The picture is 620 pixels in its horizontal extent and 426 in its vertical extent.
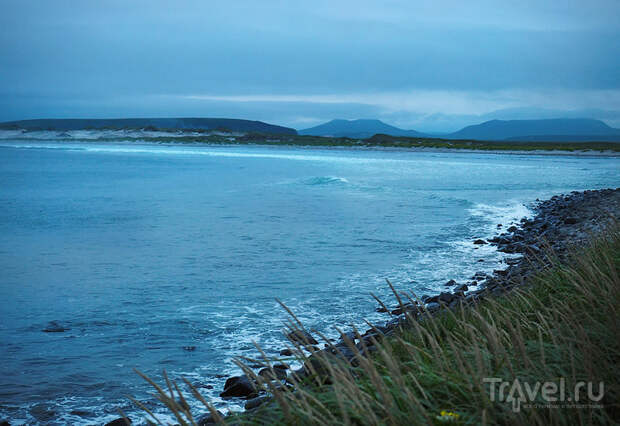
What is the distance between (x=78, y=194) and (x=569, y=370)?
29426 millimetres

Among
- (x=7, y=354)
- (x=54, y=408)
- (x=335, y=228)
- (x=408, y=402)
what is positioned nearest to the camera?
(x=408, y=402)

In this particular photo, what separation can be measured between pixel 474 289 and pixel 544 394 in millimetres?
7278

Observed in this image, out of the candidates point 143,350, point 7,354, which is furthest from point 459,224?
point 7,354

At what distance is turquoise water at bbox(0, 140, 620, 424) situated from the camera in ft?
21.5

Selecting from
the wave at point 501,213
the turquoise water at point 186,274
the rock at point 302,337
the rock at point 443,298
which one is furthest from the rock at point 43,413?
the wave at point 501,213

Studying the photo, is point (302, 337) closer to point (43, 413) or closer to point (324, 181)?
point (43, 413)

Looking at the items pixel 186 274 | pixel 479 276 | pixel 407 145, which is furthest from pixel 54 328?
pixel 407 145

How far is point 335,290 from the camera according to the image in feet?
32.8

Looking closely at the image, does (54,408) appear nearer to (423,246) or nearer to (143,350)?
(143,350)

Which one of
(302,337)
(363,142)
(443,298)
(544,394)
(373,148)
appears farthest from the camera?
(363,142)

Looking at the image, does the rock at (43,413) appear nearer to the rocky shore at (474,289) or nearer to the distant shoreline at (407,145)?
the rocky shore at (474,289)

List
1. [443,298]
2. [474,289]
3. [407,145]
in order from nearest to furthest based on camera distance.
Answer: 1. [443,298]
2. [474,289]
3. [407,145]

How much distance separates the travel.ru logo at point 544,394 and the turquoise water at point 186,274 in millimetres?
3877

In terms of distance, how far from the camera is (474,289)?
949cm
